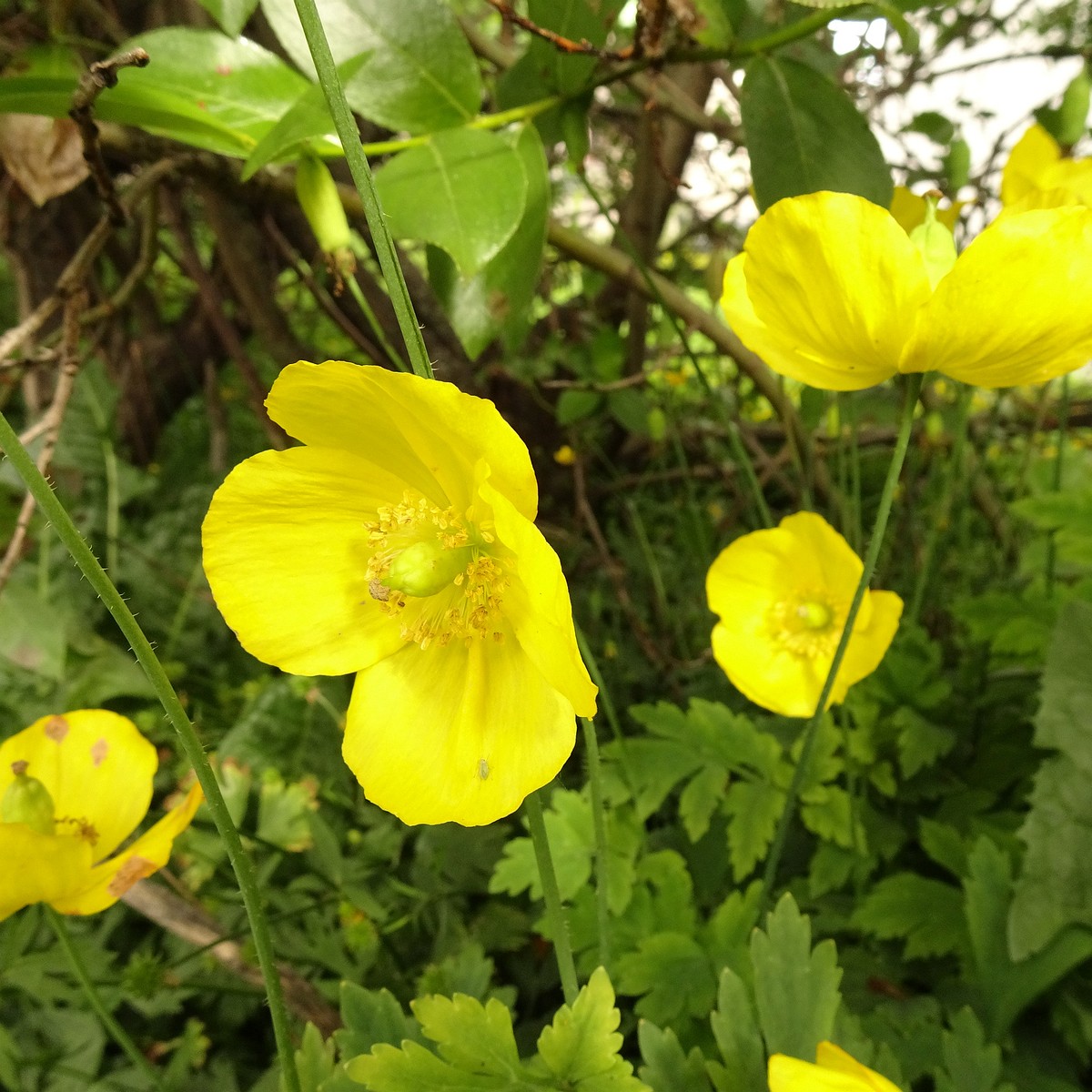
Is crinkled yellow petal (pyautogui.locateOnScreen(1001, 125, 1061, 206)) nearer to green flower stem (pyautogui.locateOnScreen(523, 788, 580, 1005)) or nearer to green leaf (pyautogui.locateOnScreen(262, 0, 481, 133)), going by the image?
green leaf (pyautogui.locateOnScreen(262, 0, 481, 133))

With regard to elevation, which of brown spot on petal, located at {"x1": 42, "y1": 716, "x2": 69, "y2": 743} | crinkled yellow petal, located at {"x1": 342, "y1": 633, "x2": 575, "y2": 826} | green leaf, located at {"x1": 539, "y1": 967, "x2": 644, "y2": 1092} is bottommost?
green leaf, located at {"x1": 539, "y1": 967, "x2": 644, "y2": 1092}

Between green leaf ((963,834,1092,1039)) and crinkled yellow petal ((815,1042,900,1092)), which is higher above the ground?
crinkled yellow petal ((815,1042,900,1092))

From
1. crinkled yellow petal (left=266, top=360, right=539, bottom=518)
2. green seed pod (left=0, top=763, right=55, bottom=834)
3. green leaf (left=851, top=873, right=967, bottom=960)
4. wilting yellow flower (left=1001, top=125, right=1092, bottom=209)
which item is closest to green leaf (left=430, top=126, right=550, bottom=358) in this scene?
crinkled yellow petal (left=266, top=360, right=539, bottom=518)

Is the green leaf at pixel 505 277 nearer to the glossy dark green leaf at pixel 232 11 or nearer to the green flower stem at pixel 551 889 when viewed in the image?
the glossy dark green leaf at pixel 232 11

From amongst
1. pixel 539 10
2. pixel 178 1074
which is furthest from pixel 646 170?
pixel 178 1074

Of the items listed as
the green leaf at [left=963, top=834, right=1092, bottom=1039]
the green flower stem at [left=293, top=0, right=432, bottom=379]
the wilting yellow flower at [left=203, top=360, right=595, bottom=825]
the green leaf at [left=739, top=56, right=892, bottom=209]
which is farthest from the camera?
the green leaf at [left=963, top=834, right=1092, bottom=1039]

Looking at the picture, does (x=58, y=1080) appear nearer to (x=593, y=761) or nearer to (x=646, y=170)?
(x=593, y=761)

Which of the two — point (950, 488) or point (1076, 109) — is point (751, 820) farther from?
point (1076, 109)

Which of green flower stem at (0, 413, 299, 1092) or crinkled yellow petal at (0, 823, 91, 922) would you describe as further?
crinkled yellow petal at (0, 823, 91, 922)
